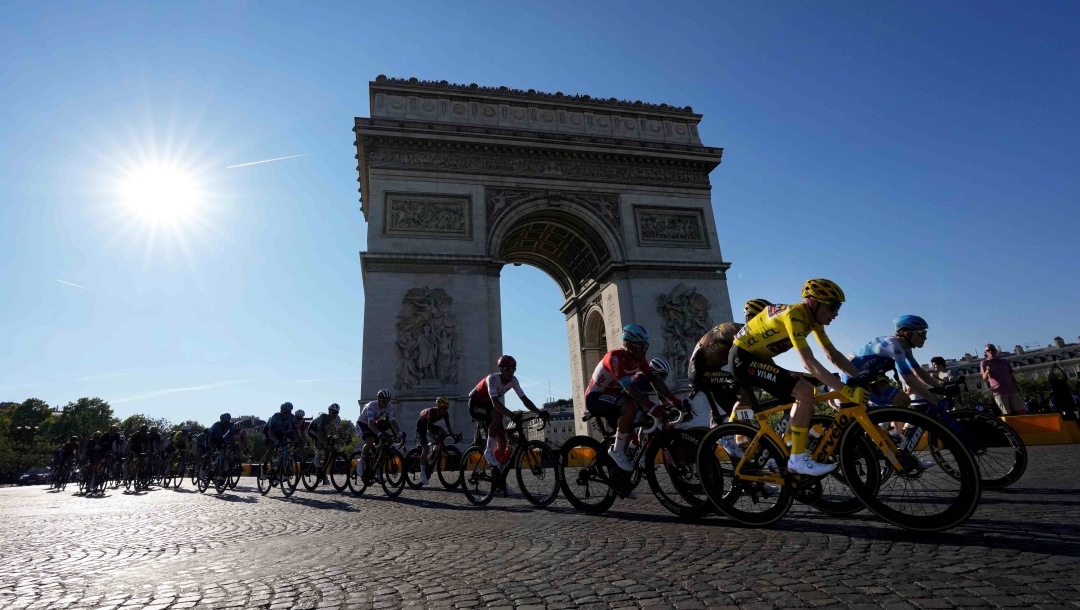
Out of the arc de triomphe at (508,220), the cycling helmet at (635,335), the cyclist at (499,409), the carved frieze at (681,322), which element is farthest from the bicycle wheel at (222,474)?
the carved frieze at (681,322)

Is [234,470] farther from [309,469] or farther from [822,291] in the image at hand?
[822,291]

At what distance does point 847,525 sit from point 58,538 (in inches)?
283

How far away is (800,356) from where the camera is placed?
3.85 metres

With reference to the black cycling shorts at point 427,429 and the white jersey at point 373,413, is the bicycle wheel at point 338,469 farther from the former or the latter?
the black cycling shorts at point 427,429

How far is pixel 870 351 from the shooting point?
6328 millimetres

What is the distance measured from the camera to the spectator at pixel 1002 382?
1004 centimetres

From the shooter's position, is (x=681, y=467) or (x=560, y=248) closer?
(x=681, y=467)

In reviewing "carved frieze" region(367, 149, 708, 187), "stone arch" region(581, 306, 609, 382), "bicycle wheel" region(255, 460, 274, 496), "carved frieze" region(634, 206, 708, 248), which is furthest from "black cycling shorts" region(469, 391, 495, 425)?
"stone arch" region(581, 306, 609, 382)

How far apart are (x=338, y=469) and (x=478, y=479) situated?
18.8 ft

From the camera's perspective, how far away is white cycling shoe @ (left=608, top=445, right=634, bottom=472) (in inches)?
200

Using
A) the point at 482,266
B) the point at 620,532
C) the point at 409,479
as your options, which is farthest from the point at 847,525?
the point at 482,266

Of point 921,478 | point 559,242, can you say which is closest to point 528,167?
point 559,242

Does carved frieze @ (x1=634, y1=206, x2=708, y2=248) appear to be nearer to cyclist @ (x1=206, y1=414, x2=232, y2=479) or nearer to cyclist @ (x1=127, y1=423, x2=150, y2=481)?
cyclist @ (x1=206, y1=414, x2=232, y2=479)

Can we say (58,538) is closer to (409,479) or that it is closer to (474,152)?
(409,479)
